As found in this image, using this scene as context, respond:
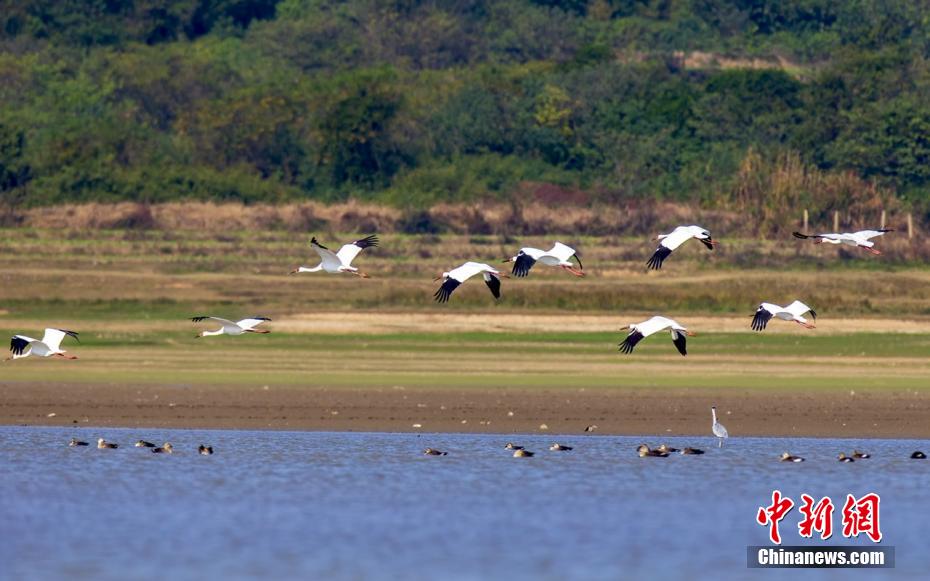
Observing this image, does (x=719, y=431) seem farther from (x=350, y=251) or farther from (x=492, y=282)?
(x=350, y=251)

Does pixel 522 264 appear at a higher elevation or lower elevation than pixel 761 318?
higher

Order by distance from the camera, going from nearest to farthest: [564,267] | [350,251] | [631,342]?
[631,342] < [564,267] < [350,251]

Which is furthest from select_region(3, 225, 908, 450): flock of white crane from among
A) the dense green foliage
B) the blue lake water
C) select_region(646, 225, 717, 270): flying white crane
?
the dense green foliage

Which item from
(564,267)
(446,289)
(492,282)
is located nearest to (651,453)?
(564,267)

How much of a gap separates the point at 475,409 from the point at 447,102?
2854cm

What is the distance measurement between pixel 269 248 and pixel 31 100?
17724 millimetres

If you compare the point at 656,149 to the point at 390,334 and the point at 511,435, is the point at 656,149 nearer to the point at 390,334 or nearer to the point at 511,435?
the point at 390,334

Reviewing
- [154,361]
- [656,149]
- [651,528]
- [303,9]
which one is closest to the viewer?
[651,528]

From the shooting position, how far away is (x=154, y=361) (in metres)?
24.2

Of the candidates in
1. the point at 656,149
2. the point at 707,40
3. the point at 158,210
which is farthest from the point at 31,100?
the point at 707,40

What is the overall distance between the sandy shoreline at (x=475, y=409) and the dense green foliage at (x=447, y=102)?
65.4 feet

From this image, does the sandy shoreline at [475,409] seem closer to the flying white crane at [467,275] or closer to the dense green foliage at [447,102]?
the flying white crane at [467,275]

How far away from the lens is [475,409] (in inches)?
832
